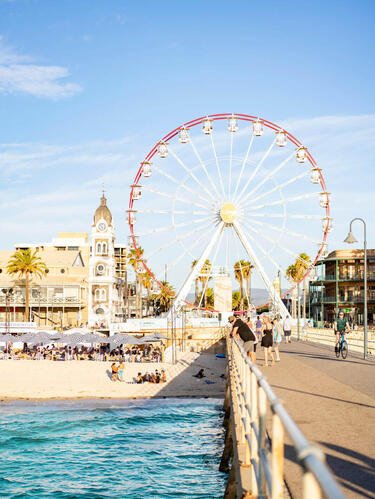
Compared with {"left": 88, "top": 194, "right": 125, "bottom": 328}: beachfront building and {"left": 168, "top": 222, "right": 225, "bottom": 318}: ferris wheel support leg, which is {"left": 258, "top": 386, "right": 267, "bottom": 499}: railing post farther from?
{"left": 88, "top": 194, "right": 125, "bottom": 328}: beachfront building

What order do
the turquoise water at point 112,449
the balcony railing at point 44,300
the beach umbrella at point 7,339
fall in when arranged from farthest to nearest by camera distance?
the balcony railing at point 44,300 < the beach umbrella at point 7,339 < the turquoise water at point 112,449

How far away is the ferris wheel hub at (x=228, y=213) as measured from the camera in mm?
48991

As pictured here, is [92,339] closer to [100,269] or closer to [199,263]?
[199,263]

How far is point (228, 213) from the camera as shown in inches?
1934

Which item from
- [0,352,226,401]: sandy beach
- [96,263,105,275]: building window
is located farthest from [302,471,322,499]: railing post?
[96,263,105,275]: building window

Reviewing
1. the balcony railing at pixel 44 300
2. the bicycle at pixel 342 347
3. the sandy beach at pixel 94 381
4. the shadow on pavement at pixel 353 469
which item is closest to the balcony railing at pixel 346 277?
the balcony railing at pixel 44 300

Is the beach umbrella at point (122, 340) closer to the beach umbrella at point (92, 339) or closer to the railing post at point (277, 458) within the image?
the beach umbrella at point (92, 339)

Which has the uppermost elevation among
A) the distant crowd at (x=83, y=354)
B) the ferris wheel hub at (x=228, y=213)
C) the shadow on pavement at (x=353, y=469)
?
the ferris wheel hub at (x=228, y=213)

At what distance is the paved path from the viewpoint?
22.1ft

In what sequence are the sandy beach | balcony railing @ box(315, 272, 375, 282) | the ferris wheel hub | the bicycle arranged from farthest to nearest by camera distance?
balcony railing @ box(315, 272, 375, 282) → the ferris wheel hub → the sandy beach → the bicycle

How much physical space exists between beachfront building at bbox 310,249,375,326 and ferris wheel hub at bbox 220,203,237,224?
40.2m

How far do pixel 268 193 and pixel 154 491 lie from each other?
1296 inches

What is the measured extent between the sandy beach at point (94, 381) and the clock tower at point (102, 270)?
96.0 feet

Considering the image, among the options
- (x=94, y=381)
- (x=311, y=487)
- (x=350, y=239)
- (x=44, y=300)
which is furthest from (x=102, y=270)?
(x=311, y=487)
